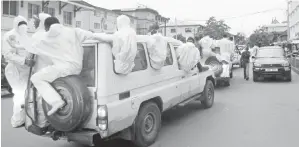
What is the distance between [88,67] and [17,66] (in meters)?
1.58

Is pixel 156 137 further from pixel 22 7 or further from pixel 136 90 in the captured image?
pixel 22 7

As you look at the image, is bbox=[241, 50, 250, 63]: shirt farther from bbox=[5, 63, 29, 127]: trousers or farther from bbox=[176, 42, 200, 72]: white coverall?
bbox=[5, 63, 29, 127]: trousers

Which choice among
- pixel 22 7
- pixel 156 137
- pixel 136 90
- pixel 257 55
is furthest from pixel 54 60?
pixel 22 7

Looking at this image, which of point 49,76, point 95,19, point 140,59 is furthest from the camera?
point 95,19

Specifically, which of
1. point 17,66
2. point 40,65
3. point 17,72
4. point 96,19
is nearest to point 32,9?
point 96,19

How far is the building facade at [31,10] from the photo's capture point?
21.2 metres

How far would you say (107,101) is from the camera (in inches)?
158

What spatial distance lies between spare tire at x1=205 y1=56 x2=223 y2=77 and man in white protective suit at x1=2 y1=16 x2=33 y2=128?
7533 millimetres

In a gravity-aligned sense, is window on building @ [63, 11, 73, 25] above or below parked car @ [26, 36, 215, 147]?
above

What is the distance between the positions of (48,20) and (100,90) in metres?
1.32

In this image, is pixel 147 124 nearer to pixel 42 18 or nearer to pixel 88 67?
pixel 88 67

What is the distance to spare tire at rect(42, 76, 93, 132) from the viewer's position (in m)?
3.84

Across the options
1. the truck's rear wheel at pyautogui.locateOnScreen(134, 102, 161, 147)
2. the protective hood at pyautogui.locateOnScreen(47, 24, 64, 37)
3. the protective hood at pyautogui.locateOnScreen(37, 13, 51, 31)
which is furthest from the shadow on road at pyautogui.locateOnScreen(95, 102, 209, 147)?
the protective hood at pyautogui.locateOnScreen(37, 13, 51, 31)

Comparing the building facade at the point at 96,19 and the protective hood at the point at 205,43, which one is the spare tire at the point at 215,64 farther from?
the building facade at the point at 96,19
